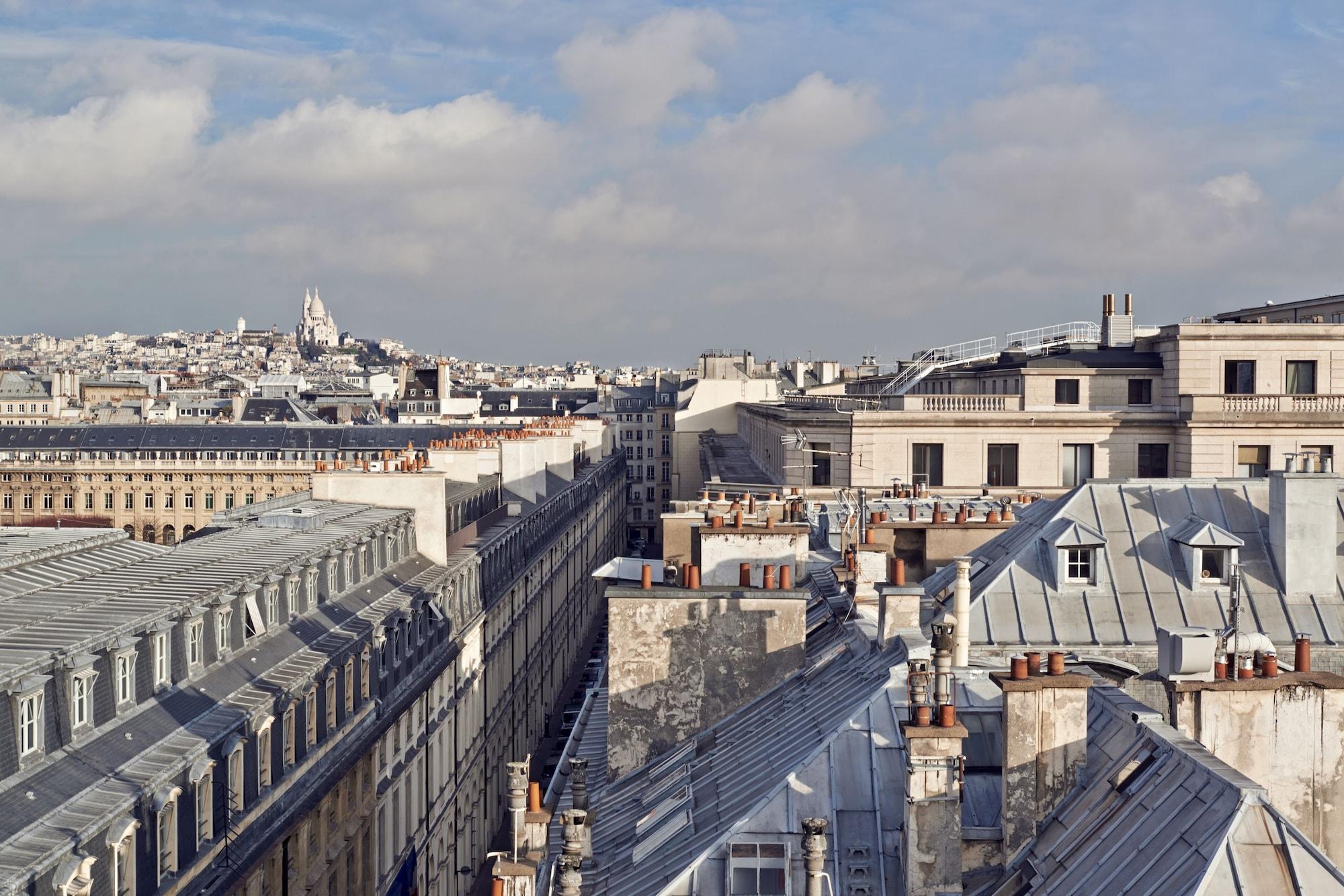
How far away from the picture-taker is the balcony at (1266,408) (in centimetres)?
4638

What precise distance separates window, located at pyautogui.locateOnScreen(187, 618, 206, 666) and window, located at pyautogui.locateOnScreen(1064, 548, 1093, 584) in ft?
54.8

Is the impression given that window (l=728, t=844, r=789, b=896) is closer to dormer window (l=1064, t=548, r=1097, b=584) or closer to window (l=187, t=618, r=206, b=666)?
dormer window (l=1064, t=548, r=1097, b=584)

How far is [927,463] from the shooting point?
49406mm

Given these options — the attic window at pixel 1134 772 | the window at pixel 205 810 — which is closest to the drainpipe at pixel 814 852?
the attic window at pixel 1134 772

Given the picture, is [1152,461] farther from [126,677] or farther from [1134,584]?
[126,677]

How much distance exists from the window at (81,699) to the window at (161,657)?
245cm

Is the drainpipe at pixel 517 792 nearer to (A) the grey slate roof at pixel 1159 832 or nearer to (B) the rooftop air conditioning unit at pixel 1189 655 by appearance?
(A) the grey slate roof at pixel 1159 832

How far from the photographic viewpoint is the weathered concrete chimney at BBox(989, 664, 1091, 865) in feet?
50.9

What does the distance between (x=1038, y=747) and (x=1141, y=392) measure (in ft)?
122

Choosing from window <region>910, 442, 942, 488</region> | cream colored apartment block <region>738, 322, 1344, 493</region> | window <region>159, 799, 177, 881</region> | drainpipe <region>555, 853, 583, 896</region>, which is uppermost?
cream colored apartment block <region>738, 322, 1344, 493</region>

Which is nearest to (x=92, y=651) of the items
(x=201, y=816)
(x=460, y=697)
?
(x=201, y=816)

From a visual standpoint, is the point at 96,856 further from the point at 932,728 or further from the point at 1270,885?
the point at 1270,885

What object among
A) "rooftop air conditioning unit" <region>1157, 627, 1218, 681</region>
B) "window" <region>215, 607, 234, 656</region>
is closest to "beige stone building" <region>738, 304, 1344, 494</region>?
"window" <region>215, 607, 234, 656</region>

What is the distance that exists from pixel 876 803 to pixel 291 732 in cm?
1653
